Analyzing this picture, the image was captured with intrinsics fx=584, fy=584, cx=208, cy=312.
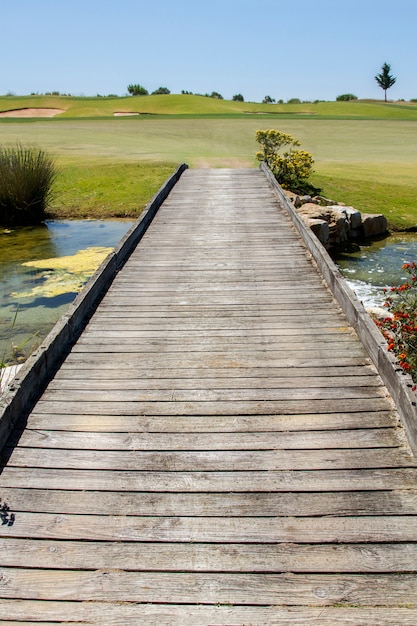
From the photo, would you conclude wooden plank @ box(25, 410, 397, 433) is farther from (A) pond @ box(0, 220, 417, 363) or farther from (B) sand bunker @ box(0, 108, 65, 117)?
(B) sand bunker @ box(0, 108, 65, 117)

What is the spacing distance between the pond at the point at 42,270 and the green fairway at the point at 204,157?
7.49 ft

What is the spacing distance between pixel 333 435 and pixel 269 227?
8.02 metres

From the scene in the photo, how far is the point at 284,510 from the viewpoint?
3.86 metres

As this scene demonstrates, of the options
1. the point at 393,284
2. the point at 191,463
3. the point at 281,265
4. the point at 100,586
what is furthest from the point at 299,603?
the point at 393,284

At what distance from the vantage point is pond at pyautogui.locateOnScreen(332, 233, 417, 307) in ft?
42.4

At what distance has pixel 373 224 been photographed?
1772 cm

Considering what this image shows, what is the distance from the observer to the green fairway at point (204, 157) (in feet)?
68.2

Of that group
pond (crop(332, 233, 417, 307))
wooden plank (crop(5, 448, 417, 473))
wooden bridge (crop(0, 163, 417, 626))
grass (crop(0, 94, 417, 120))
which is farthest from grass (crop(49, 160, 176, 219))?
grass (crop(0, 94, 417, 120))

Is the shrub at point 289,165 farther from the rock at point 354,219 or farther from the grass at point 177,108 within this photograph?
the grass at point 177,108

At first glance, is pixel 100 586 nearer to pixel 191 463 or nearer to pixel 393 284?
pixel 191 463

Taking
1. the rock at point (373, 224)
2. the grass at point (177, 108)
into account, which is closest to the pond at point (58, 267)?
the rock at point (373, 224)

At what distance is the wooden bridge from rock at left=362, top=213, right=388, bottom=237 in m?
10.8

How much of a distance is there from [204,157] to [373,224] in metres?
10.8

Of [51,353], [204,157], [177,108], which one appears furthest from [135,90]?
[51,353]
